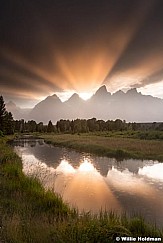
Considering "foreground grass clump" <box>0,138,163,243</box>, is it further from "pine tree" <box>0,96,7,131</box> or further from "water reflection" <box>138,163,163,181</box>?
"pine tree" <box>0,96,7,131</box>

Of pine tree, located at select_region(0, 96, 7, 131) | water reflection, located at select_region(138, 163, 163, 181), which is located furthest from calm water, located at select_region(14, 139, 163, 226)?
pine tree, located at select_region(0, 96, 7, 131)

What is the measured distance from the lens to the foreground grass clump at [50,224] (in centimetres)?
764

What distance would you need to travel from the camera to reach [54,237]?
7723 millimetres

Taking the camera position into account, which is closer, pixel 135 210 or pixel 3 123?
pixel 135 210

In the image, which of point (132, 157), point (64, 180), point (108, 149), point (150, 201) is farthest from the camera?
point (108, 149)

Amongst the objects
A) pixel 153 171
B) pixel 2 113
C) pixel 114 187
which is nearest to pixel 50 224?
pixel 114 187

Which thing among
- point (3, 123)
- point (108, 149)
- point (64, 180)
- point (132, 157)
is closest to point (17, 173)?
point (64, 180)

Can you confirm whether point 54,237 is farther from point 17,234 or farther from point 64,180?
point 64,180

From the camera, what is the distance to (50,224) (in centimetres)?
880

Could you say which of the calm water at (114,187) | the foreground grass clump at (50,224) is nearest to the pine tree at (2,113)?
the calm water at (114,187)

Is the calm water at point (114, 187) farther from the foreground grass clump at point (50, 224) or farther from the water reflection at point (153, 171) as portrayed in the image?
the foreground grass clump at point (50, 224)

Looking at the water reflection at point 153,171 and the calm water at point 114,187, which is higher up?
the water reflection at point 153,171

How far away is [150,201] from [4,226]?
9131mm

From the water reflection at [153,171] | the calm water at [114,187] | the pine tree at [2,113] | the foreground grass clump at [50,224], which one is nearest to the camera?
the foreground grass clump at [50,224]
